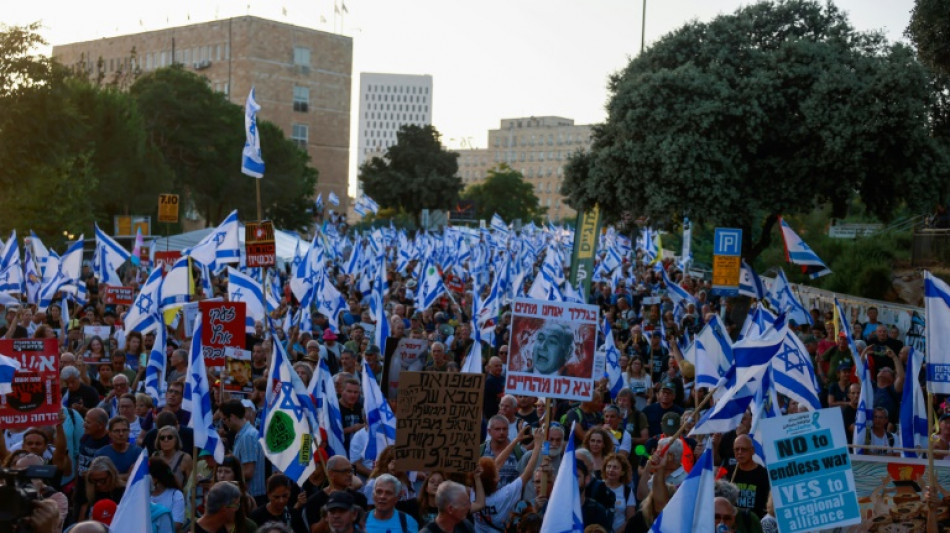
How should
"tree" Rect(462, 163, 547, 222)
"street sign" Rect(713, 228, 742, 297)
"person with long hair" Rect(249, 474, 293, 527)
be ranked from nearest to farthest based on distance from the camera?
"person with long hair" Rect(249, 474, 293, 527) → "street sign" Rect(713, 228, 742, 297) → "tree" Rect(462, 163, 547, 222)

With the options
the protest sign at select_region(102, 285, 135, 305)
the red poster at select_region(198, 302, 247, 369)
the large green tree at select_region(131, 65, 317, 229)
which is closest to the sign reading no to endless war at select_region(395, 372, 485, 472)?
the red poster at select_region(198, 302, 247, 369)

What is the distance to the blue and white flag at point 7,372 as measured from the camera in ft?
33.7

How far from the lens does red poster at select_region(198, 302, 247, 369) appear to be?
12625mm

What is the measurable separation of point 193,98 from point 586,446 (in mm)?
64844

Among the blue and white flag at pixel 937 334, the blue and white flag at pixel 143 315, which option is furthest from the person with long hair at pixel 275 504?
the blue and white flag at pixel 143 315

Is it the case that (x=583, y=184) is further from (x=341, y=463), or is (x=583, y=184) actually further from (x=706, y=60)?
(x=341, y=463)

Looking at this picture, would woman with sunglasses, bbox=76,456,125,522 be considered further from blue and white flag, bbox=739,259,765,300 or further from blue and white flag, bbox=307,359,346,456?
blue and white flag, bbox=739,259,765,300

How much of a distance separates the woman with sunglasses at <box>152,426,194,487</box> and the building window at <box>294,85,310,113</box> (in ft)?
331

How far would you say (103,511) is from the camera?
8.34 meters

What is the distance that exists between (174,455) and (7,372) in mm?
1651

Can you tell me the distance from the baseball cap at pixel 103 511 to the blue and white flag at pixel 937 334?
17.9ft

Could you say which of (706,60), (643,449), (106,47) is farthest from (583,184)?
(106,47)

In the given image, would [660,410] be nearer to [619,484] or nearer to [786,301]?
[619,484]

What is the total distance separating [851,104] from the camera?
985 inches
